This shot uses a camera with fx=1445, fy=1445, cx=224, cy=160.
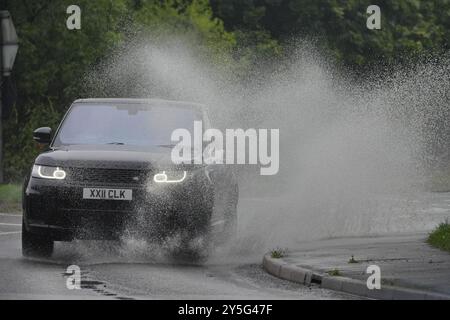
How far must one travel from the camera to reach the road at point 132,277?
12375mm

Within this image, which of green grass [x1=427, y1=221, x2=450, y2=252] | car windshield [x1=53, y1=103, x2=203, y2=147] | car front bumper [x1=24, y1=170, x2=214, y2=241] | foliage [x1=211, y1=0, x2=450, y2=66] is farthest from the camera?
foliage [x1=211, y1=0, x2=450, y2=66]

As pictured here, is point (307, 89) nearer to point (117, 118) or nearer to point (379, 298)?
point (117, 118)

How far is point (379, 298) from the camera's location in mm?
12305

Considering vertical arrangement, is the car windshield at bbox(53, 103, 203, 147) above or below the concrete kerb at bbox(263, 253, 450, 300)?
above

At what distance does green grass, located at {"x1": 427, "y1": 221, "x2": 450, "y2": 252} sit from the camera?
16.1m

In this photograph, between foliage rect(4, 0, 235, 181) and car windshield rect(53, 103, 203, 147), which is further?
foliage rect(4, 0, 235, 181)

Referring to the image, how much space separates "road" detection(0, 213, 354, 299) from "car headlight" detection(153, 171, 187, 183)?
2.89ft

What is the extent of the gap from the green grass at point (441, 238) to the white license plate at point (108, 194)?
3.59 metres

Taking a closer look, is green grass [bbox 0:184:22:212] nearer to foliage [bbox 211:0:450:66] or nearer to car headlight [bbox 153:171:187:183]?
car headlight [bbox 153:171:187:183]

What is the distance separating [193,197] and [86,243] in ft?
7.97

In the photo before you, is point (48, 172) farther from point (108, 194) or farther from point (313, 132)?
point (313, 132)

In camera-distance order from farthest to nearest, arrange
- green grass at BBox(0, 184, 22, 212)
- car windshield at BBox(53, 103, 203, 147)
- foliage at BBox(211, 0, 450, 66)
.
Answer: foliage at BBox(211, 0, 450, 66), green grass at BBox(0, 184, 22, 212), car windshield at BBox(53, 103, 203, 147)

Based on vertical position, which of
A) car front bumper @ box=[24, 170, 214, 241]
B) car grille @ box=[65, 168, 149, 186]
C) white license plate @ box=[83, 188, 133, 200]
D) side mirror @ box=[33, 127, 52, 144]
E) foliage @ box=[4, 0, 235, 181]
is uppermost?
foliage @ box=[4, 0, 235, 181]

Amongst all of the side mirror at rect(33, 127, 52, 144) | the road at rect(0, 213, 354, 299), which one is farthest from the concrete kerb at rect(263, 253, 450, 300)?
the side mirror at rect(33, 127, 52, 144)
